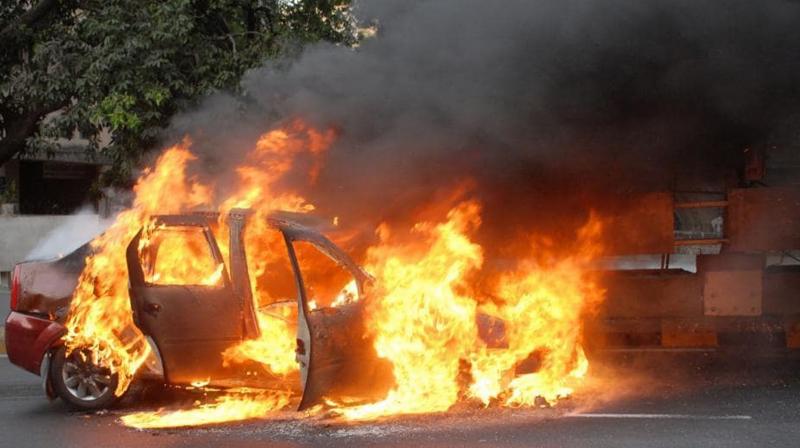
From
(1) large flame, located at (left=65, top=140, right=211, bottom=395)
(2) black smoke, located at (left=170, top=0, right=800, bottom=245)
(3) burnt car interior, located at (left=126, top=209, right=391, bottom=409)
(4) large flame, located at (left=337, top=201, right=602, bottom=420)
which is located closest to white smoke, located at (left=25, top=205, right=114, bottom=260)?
(1) large flame, located at (left=65, top=140, right=211, bottom=395)

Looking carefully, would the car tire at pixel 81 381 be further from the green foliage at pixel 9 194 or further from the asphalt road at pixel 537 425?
the green foliage at pixel 9 194

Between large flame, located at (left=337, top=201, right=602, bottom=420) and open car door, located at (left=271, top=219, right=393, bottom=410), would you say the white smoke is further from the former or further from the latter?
large flame, located at (left=337, top=201, right=602, bottom=420)

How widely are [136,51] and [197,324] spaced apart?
4723 millimetres

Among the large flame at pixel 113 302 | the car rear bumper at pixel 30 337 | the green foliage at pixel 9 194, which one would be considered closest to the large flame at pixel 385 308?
the large flame at pixel 113 302

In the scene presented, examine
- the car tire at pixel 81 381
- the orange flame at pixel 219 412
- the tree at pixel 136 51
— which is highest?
the tree at pixel 136 51

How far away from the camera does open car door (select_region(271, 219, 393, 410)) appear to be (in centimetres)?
600

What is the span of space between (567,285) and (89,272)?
4088 millimetres

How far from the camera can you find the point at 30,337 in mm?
6910

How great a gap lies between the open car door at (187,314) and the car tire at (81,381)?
2.09 feet

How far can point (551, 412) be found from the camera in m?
6.45

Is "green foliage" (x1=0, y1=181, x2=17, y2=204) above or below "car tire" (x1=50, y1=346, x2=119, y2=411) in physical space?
above

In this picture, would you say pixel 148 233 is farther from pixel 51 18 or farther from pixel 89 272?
pixel 51 18

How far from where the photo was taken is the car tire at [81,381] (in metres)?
6.81

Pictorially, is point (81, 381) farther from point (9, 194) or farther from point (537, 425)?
point (9, 194)
